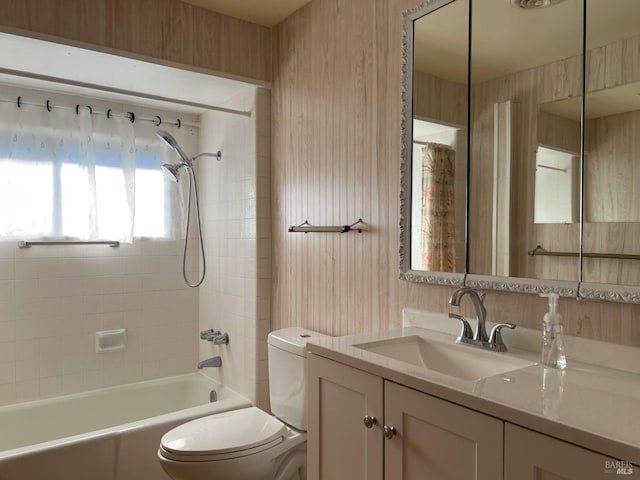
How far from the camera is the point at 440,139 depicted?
5.80ft

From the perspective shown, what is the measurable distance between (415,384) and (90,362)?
2.51 m

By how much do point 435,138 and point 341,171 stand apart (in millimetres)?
543

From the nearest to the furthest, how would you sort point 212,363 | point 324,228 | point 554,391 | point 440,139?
point 554,391, point 440,139, point 324,228, point 212,363

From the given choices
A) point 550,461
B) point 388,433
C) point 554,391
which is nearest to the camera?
point 550,461

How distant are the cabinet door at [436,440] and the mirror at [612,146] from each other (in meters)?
0.59

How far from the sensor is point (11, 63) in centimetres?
235

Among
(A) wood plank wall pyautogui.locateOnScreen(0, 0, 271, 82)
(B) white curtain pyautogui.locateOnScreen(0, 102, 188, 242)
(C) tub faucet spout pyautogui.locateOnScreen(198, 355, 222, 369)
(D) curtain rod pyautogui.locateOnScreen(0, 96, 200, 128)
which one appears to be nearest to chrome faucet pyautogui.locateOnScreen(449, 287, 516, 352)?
(A) wood plank wall pyautogui.locateOnScreen(0, 0, 271, 82)

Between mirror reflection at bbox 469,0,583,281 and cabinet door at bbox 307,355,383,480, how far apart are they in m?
0.60

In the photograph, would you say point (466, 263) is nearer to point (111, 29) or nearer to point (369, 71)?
point (369, 71)

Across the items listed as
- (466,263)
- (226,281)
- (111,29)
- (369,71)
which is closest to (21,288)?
(226,281)

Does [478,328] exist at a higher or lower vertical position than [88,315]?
higher

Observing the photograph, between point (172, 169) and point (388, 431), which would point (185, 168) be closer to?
point (172, 169)

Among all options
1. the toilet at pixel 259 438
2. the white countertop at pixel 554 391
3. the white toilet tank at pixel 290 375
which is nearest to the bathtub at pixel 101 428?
the toilet at pixel 259 438

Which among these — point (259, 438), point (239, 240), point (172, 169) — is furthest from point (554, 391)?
point (172, 169)
